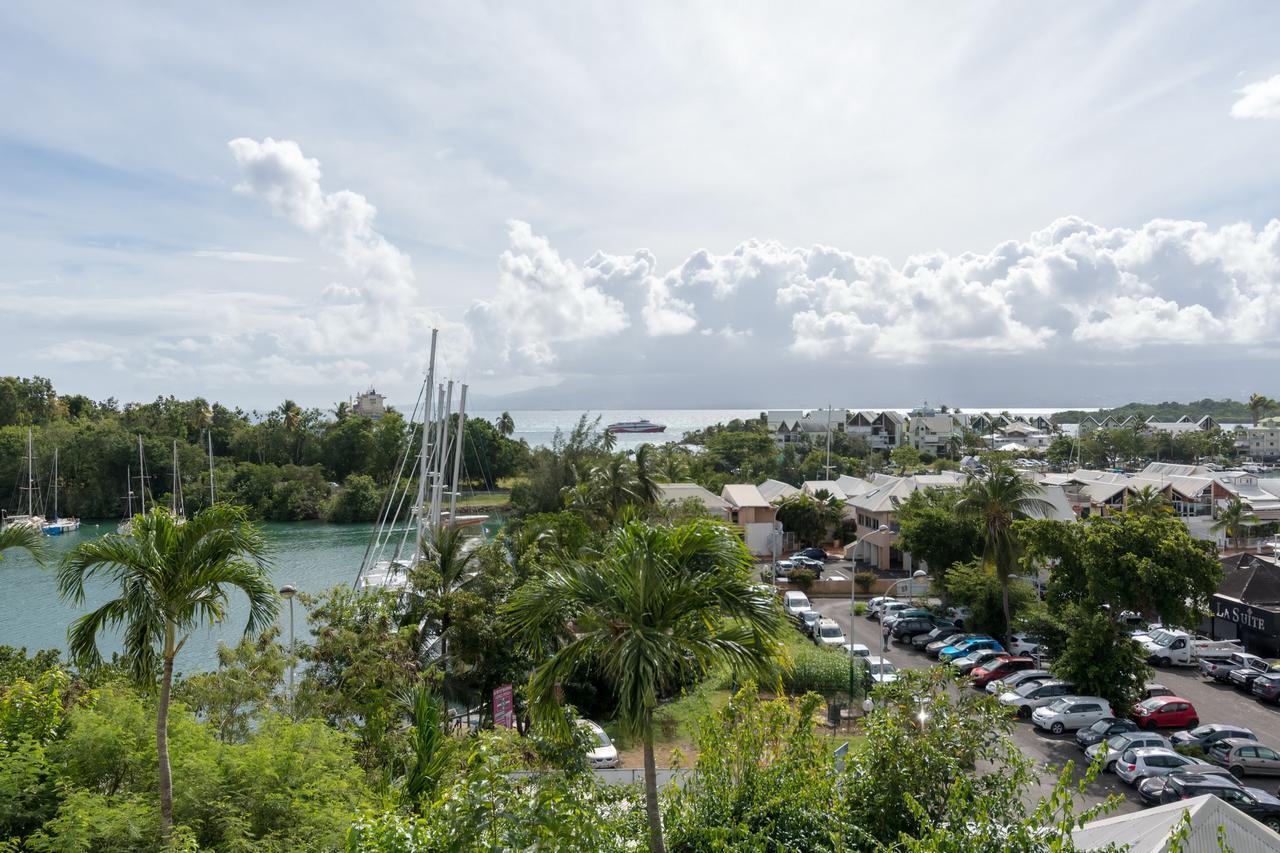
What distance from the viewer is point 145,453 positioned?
254ft

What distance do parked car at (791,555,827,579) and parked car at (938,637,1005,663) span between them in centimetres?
1374

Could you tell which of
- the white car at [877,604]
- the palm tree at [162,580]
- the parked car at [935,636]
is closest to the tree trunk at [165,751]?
the palm tree at [162,580]

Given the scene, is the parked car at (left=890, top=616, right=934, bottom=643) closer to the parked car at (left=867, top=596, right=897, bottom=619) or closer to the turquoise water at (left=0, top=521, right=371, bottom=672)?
the parked car at (left=867, top=596, right=897, bottom=619)

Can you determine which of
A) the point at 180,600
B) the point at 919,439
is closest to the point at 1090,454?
the point at 919,439

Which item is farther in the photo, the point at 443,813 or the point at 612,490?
the point at 612,490

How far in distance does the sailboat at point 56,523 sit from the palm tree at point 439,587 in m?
65.3

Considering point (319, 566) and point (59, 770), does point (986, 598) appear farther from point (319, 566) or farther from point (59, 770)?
point (319, 566)

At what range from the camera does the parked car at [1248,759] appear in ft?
63.9

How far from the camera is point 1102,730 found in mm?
20969

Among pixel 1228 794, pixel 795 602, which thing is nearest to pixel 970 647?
pixel 795 602

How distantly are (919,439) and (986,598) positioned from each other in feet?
343

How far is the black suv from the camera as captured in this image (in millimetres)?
16797

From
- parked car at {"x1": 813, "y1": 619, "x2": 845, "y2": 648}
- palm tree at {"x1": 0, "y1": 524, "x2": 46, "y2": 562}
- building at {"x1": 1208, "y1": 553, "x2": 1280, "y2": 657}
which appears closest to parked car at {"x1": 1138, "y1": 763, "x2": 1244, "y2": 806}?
parked car at {"x1": 813, "y1": 619, "x2": 845, "y2": 648}

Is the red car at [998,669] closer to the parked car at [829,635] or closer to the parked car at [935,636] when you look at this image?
the parked car at [935,636]
